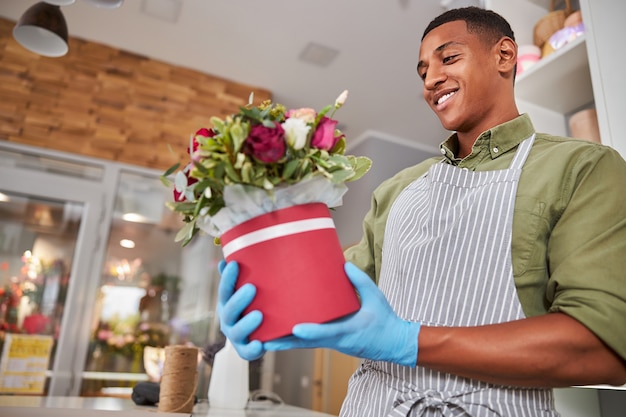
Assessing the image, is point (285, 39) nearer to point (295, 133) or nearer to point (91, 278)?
point (91, 278)

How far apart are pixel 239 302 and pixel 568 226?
0.57 meters

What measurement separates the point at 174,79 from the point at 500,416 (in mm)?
3674

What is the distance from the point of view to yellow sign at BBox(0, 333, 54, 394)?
9.79ft

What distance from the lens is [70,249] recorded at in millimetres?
3369

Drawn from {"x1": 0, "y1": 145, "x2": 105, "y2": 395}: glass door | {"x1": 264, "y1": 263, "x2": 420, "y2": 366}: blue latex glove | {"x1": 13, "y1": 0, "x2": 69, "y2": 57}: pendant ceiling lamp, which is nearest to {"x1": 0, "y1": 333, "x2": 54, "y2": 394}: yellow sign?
{"x1": 0, "y1": 145, "x2": 105, "y2": 395}: glass door

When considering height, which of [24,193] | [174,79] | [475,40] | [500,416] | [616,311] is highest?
[174,79]

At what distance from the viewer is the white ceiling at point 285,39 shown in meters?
3.19

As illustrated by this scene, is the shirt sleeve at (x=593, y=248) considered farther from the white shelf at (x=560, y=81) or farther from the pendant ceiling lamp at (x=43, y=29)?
the pendant ceiling lamp at (x=43, y=29)

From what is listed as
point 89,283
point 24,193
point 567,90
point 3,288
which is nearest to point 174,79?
point 24,193

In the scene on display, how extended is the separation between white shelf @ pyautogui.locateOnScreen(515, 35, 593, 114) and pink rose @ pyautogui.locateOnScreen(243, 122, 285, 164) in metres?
1.35

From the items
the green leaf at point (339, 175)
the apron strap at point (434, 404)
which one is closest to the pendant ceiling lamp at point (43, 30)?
the green leaf at point (339, 175)

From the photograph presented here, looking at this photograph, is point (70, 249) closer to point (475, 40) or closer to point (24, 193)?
point (24, 193)

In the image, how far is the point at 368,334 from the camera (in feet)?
2.48

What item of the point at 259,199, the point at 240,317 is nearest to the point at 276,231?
the point at 259,199
